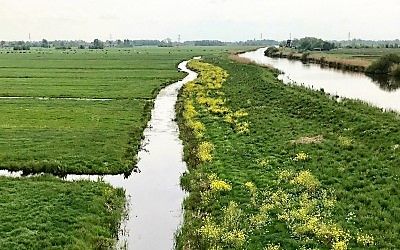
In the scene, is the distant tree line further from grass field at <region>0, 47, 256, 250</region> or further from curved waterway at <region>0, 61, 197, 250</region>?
curved waterway at <region>0, 61, 197, 250</region>

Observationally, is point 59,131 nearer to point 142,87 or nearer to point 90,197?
point 90,197

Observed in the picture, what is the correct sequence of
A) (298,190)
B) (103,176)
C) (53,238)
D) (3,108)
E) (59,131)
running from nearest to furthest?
1. (53,238)
2. (298,190)
3. (103,176)
4. (59,131)
5. (3,108)

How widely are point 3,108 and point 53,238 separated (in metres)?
28.8

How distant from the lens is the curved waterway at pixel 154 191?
15.8m

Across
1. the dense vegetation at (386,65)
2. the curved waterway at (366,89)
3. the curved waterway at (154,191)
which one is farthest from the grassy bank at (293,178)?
the dense vegetation at (386,65)

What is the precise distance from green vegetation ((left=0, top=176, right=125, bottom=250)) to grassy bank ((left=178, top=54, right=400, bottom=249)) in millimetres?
3106

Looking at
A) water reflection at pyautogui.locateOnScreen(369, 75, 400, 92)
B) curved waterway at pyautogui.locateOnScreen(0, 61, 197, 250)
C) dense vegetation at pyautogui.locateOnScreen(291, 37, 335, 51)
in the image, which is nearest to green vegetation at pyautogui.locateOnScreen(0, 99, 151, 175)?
curved waterway at pyautogui.locateOnScreen(0, 61, 197, 250)

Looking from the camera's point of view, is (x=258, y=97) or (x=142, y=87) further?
(x=142, y=87)

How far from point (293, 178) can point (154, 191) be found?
6.24 metres

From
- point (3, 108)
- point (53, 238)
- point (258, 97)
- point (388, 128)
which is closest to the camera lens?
point (53, 238)

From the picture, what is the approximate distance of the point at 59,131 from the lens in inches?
1216

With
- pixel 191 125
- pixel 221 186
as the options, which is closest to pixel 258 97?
pixel 191 125

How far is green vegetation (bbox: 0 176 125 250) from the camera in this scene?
14.7 meters

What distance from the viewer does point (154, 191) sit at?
20.5 m
